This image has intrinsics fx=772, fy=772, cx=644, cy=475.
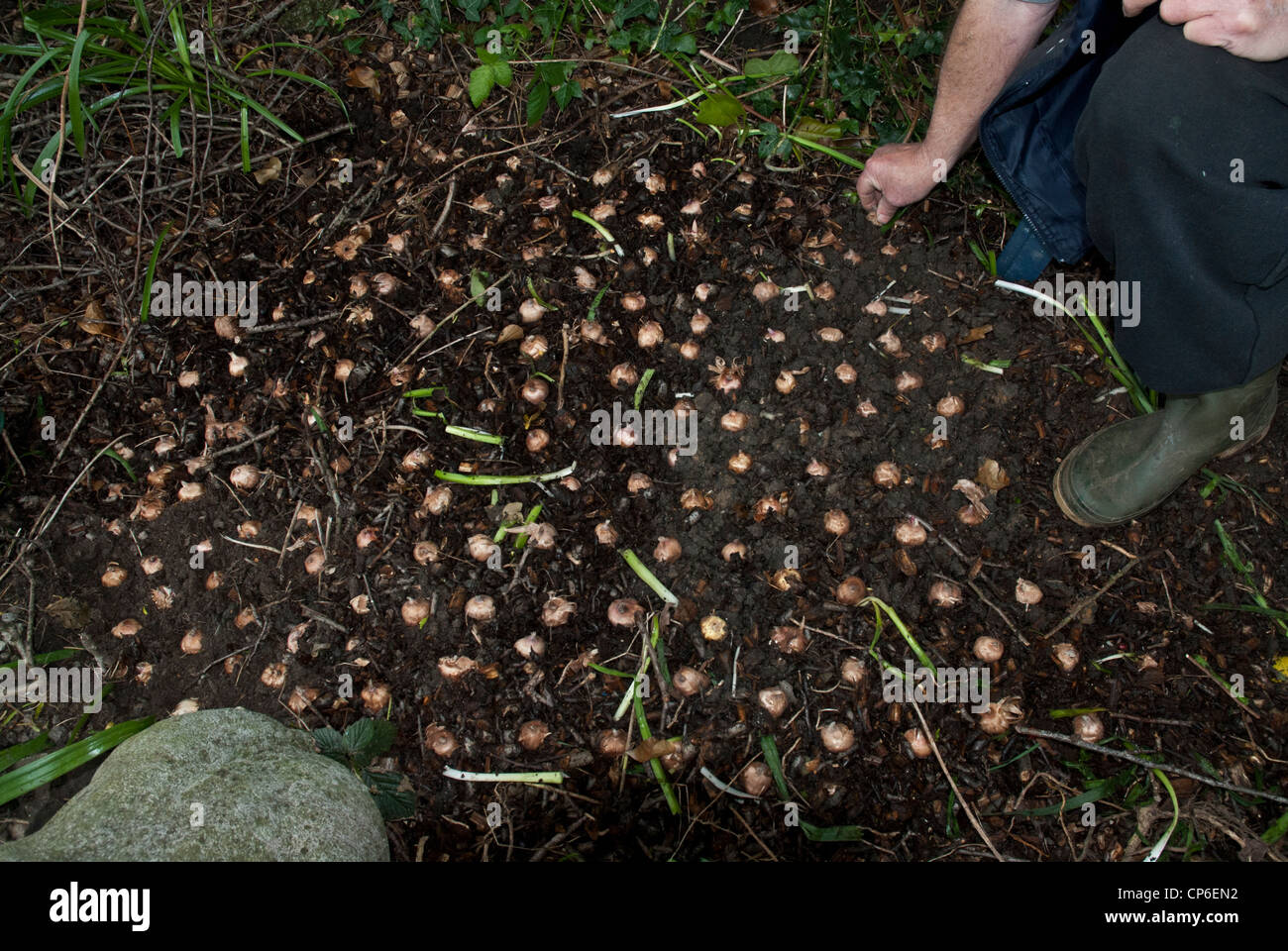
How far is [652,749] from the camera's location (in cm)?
191

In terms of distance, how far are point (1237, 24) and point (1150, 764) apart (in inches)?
63.8

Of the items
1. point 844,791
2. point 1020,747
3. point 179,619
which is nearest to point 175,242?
point 179,619

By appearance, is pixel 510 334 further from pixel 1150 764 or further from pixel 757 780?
pixel 1150 764

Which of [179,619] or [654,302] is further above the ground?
[654,302]

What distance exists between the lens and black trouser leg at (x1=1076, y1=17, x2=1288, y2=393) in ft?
5.07

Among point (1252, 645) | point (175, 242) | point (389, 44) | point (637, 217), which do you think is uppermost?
point (389, 44)

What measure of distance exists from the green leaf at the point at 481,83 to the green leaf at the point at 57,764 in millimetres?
2134

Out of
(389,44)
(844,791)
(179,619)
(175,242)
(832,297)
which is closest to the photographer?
(844,791)

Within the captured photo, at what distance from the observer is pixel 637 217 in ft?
8.13

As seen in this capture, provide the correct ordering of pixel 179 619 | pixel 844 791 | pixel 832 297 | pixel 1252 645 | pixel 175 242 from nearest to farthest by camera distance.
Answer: pixel 844 791
pixel 1252 645
pixel 179 619
pixel 832 297
pixel 175 242

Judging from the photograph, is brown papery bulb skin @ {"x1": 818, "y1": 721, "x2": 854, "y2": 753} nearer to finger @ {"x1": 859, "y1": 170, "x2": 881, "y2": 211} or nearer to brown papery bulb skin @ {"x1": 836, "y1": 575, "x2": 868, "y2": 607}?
brown papery bulb skin @ {"x1": 836, "y1": 575, "x2": 868, "y2": 607}

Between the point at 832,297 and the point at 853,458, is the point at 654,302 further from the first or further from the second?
the point at 853,458

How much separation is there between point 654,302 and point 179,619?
5.40 feet

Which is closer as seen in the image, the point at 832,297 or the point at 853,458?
the point at 853,458
